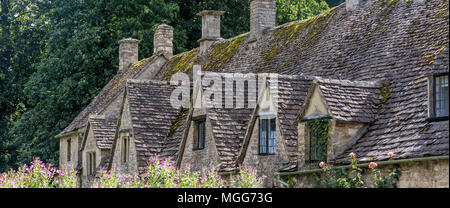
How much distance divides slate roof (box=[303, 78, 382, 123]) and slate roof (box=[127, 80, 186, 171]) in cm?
892

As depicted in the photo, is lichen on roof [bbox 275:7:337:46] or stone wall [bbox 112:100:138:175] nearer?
lichen on roof [bbox 275:7:337:46]

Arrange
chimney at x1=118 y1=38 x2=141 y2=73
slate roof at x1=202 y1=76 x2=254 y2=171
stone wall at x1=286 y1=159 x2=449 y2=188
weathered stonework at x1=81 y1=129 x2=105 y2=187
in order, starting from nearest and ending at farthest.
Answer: stone wall at x1=286 y1=159 x2=449 y2=188, slate roof at x1=202 y1=76 x2=254 y2=171, weathered stonework at x1=81 y1=129 x2=105 y2=187, chimney at x1=118 y1=38 x2=141 y2=73

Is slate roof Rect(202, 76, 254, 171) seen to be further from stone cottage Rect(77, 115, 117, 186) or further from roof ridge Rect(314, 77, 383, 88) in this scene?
stone cottage Rect(77, 115, 117, 186)

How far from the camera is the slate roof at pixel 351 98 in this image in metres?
19.4

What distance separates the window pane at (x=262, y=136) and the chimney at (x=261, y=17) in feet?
32.3

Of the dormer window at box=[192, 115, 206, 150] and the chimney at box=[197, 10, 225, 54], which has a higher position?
the chimney at box=[197, 10, 225, 54]

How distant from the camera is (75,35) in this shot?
45.2 metres

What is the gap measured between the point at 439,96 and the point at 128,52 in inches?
1126

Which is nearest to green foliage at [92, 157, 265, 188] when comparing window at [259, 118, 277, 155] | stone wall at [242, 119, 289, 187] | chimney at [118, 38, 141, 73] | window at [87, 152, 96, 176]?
stone wall at [242, 119, 289, 187]

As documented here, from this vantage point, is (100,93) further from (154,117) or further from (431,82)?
(431,82)

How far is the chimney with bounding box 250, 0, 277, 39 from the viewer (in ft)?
107

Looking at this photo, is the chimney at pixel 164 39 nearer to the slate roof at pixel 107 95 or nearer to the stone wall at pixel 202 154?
the slate roof at pixel 107 95

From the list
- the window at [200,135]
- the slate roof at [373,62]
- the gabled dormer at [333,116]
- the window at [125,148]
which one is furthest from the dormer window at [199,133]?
the gabled dormer at [333,116]
